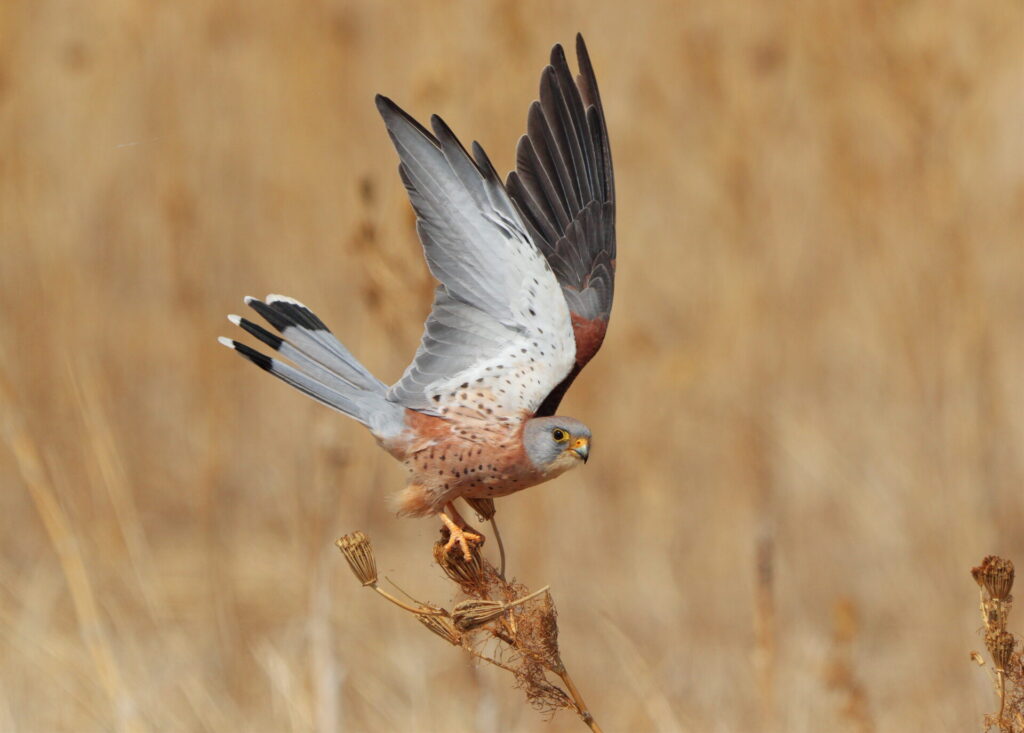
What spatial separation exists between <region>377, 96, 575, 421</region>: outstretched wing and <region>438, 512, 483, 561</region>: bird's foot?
0.24 metres

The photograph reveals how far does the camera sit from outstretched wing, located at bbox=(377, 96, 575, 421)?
2.62 m

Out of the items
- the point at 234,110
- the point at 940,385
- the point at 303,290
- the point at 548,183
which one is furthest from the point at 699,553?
the point at 548,183

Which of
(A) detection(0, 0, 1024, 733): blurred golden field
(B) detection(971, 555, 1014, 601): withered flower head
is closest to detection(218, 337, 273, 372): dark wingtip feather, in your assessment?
(B) detection(971, 555, 1014, 601): withered flower head

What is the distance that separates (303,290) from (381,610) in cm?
158

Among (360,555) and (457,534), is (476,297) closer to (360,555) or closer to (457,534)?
(457,534)

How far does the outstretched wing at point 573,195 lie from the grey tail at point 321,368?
1.18 ft

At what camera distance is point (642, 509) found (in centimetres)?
645

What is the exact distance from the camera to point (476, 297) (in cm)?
272

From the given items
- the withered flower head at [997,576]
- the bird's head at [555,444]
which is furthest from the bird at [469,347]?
the withered flower head at [997,576]

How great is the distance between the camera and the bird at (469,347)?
2639 mm

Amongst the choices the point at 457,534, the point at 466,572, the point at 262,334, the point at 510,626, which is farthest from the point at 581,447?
the point at 262,334

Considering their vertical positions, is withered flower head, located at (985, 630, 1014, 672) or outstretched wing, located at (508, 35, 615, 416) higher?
outstretched wing, located at (508, 35, 615, 416)

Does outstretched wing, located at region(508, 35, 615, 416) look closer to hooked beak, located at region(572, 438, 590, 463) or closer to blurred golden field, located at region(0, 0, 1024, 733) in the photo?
hooked beak, located at region(572, 438, 590, 463)

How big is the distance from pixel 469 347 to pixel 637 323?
12.5 feet
